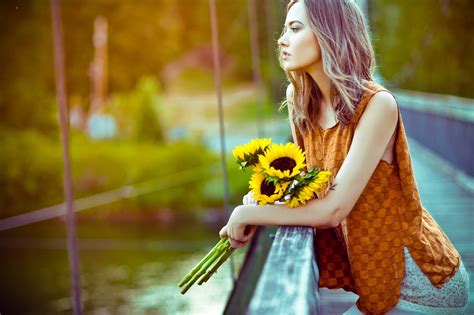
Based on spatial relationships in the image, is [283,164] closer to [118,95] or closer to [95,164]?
[118,95]

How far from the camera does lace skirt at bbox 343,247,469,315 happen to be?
163 centimetres

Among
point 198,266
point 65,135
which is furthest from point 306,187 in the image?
point 65,135

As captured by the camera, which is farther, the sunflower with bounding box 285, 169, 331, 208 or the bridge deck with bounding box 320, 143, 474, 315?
the bridge deck with bounding box 320, 143, 474, 315

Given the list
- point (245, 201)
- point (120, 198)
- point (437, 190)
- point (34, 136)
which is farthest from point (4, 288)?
point (245, 201)

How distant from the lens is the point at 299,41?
5.50 feet

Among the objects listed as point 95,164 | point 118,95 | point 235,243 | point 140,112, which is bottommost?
point 95,164

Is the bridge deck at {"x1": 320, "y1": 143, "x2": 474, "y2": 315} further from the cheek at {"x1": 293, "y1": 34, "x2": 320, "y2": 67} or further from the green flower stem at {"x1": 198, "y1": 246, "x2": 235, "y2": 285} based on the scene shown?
the cheek at {"x1": 293, "y1": 34, "x2": 320, "y2": 67}

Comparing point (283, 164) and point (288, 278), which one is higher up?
point (283, 164)

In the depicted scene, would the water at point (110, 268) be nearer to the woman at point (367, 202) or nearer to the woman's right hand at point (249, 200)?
the woman's right hand at point (249, 200)

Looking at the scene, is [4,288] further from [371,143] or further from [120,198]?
[371,143]

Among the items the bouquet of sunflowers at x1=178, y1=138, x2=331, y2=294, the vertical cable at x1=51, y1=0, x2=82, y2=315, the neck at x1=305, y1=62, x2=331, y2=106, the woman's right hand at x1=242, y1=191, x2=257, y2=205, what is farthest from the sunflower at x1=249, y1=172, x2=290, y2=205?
the vertical cable at x1=51, y1=0, x2=82, y2=315

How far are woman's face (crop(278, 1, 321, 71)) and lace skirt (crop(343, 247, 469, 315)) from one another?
406mm

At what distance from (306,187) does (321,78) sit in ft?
0.93

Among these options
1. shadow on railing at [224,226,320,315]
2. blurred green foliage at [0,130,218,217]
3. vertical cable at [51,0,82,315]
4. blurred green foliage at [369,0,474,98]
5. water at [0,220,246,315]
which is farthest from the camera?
blurred green foliage at [0,130,218,217]
